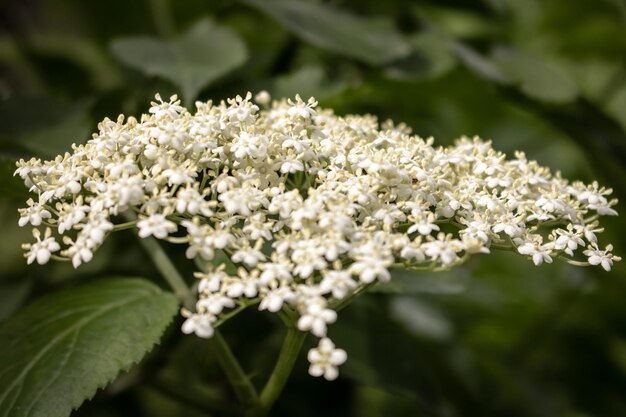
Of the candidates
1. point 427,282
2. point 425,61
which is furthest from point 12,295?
point 425,61

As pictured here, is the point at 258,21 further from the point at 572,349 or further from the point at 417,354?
the point at 572,349

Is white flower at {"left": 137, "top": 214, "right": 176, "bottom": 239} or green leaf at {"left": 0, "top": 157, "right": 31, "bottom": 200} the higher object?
white flower at {"left": 137, "top": 214, "right": 176, "bottom": 239}

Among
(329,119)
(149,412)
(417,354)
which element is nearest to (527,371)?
(417,354)

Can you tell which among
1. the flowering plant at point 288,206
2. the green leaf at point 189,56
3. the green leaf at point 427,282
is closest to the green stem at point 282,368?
the flowering plant at point 288,206

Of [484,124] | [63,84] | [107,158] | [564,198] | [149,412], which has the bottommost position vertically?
[149,412]

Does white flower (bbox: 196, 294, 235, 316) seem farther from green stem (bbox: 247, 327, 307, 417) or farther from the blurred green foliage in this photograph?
the blurred green foliage

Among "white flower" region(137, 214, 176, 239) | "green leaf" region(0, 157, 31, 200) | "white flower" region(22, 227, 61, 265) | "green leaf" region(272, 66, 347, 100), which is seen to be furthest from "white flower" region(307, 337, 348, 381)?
"green leaf" region(272, 66, 347, 100)

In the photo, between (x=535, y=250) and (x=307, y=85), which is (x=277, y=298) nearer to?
(x=535, y=250)
